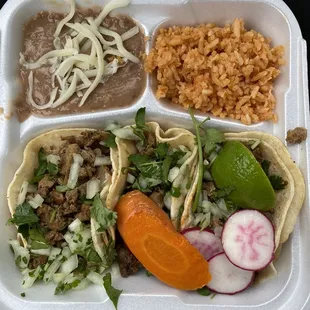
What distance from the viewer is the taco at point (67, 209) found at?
2.24m

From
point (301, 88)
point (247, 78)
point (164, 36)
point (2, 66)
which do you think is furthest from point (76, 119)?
point (301, 88)

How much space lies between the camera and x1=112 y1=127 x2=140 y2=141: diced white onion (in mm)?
2338

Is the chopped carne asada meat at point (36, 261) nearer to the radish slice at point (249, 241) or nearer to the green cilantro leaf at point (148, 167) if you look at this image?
the green cilantro leaf at point (148, 167)

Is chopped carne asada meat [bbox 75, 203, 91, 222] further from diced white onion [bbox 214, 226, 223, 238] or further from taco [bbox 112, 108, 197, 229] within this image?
diced white onion [bbox 214, 226, 223, 238]

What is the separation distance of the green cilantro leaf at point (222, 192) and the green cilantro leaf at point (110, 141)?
512mm

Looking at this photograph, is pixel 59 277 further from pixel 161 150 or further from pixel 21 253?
pixel 161 150

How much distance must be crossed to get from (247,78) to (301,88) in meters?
0.26

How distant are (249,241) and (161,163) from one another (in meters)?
0.52

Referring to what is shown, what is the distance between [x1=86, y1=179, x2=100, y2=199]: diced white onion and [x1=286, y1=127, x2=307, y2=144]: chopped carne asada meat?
911 mm

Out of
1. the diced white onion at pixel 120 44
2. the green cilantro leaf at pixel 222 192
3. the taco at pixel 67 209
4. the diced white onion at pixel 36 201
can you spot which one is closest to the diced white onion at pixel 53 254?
the taco at pixel 67 209

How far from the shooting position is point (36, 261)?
227 cm

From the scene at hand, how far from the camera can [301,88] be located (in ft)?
7.75

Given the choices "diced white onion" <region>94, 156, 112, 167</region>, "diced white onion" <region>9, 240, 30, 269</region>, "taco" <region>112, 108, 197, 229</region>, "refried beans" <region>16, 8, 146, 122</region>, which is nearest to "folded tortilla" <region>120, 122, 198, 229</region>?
"taco" <region>112, 108, 197, 229</region>

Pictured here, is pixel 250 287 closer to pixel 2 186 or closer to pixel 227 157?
pixel 227 157
